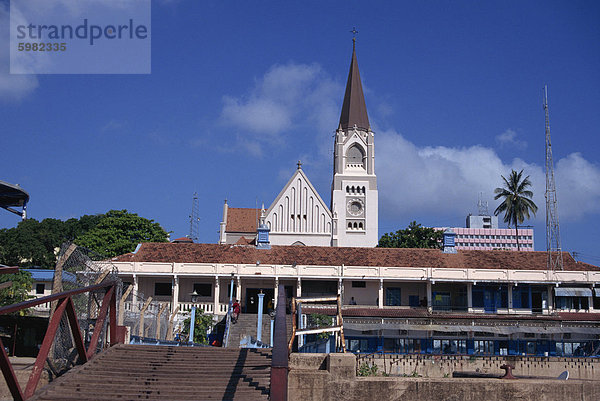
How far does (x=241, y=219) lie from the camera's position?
73875 millimetres

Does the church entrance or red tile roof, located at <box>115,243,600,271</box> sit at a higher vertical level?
red tile roof, located at <box>115,243,600,271</box>

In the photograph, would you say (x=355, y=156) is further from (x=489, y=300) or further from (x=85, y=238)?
(x=489, y=300)

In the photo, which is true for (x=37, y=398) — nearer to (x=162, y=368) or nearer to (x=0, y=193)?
(x=162, y=368)

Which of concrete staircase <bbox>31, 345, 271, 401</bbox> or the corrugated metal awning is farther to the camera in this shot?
the corrugated metal awning

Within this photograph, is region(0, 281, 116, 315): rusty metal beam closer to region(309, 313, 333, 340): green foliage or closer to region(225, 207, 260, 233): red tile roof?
region(309, 313, 333, 340): green foliage

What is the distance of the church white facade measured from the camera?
2458 inches

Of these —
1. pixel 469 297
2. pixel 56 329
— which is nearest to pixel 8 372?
pixel 56 329

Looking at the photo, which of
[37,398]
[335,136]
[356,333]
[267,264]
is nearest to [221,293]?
[267,264]

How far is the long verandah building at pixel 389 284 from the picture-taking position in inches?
1442

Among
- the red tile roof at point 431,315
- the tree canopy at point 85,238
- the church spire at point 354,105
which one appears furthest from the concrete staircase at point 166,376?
the church spire at point 354,105

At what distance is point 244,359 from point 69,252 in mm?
4173

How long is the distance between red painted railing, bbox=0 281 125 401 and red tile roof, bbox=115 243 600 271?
25.9 m

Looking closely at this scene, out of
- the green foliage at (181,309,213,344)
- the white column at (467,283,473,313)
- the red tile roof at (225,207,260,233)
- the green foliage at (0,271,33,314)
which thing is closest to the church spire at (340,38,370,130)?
the red tile roof at (225,207,260,233)

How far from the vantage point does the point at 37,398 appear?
1009 cm
